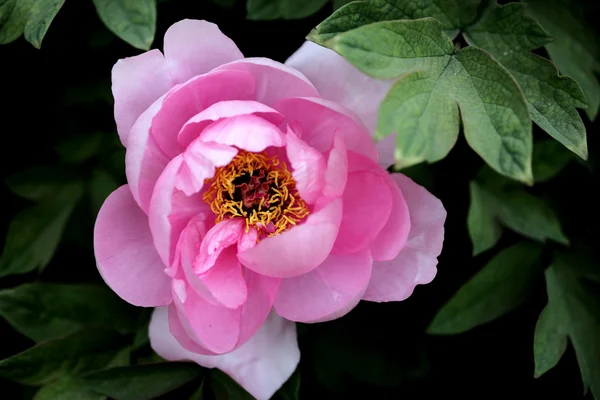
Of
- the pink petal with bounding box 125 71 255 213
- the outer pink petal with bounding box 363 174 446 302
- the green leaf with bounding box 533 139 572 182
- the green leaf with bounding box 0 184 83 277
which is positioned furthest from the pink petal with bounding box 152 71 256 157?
the green leaf with bounding box 533 139 572 182

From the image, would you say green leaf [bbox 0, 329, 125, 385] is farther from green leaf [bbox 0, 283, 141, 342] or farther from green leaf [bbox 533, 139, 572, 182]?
green leaf [bbox 533, 139, 572, 182]

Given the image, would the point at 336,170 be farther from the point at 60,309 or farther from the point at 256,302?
the point at 60,309

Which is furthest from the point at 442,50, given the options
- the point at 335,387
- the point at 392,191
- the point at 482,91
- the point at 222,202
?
the point at 335,387

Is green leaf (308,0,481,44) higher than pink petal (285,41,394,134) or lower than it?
higher

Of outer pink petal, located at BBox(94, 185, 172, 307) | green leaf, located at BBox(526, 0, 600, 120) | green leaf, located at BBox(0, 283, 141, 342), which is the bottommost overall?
green leaf, located at BBox(0, 283, 141, 342)

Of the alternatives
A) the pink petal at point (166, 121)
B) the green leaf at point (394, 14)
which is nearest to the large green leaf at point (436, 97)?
the green leaf at point (394, 14)

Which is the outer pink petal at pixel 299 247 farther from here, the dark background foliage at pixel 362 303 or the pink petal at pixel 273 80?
the dark background foliage at pixel 362 303

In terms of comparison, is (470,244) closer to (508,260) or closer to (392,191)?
(508,260)
